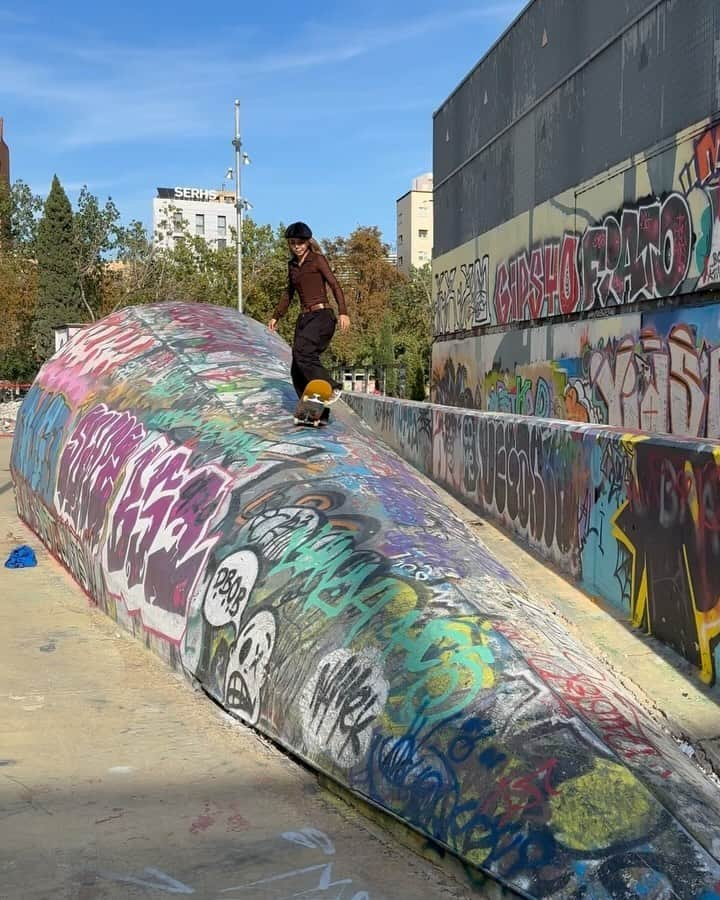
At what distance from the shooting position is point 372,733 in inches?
164

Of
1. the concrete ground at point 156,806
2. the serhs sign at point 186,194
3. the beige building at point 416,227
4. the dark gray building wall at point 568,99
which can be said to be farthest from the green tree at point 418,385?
the serhs sign at point 186,194

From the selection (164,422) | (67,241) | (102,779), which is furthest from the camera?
(67,241)

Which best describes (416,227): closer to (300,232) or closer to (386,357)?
(386,357)

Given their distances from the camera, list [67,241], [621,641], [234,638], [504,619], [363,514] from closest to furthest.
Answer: [504,619] → [234,638] → [363,514] → [621,641] → [67,241]

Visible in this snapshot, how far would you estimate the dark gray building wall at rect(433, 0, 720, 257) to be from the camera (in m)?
12.5

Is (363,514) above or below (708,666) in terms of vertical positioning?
above

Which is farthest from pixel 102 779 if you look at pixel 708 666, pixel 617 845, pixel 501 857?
pixel 708 666

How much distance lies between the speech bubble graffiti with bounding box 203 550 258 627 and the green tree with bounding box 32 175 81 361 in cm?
4987

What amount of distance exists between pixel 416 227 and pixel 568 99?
99.2 meters

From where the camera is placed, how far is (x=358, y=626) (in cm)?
466

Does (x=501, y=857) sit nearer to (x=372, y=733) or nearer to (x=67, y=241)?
(x=372, y=733)

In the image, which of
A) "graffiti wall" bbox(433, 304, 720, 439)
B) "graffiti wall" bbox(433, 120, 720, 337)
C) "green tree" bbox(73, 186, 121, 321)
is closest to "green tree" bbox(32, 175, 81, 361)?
"green tree" bbox(73, 186, 121, 321)

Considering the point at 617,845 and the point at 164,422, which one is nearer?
the point at 617,845

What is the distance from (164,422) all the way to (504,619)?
3.65 metres
